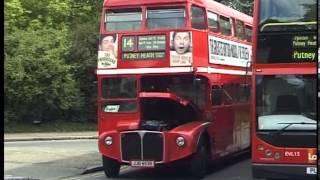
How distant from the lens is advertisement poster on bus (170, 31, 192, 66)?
1377 cm

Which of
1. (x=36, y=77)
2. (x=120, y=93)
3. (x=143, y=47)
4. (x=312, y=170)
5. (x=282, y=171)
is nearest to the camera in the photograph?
(x=312, y=170)

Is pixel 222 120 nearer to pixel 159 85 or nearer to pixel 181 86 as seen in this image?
pixel 181 86

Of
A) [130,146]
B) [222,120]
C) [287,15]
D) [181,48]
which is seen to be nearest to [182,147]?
[130,146]

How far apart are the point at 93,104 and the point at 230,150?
1495 centimetres

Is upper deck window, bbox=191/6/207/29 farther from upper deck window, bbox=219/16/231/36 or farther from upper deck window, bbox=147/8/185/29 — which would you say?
upper deck window, bbox=219/16/231/36

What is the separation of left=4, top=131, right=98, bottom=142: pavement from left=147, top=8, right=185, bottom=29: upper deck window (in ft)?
40.6

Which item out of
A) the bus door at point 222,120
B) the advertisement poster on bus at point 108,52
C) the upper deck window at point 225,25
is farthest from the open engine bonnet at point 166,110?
the upper deck window at point 225,25

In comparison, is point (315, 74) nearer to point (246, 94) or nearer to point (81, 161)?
point (246, 94)

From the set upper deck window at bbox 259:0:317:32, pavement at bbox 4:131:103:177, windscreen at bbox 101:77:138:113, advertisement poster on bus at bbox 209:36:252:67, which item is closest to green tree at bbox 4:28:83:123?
pavement at bbox 4:131:103:177

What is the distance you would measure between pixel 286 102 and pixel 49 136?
16.5 m

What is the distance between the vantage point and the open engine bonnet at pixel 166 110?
14047 mm

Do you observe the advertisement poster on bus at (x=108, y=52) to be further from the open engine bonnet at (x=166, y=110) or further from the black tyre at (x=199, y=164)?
the black tyre at (x=199, y=164)

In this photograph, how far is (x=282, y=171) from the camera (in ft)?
37.1

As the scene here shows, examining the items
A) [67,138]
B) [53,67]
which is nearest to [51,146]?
[67,138]
